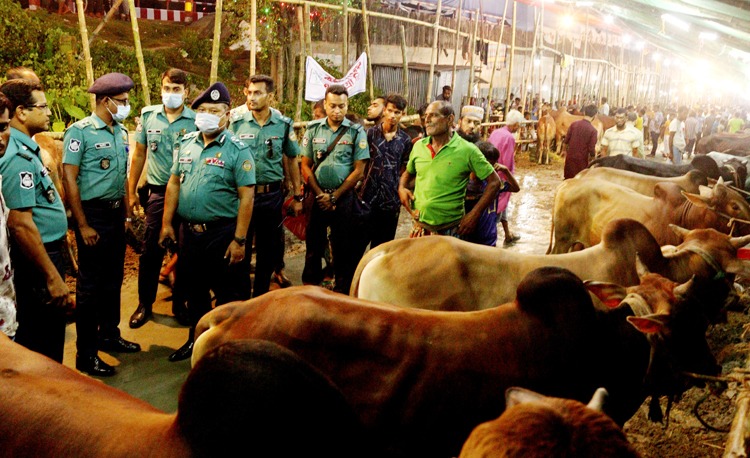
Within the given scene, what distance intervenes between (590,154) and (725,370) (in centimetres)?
639

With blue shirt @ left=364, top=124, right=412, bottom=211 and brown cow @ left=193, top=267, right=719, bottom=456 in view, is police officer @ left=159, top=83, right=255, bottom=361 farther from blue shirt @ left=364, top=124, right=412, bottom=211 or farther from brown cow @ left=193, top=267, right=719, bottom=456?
brown cow @ left=193, top=267, right=719, bottom=456

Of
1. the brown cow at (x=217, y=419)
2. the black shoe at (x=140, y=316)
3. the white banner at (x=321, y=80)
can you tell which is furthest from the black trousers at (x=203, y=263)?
the white banner at (x=321, y=80)

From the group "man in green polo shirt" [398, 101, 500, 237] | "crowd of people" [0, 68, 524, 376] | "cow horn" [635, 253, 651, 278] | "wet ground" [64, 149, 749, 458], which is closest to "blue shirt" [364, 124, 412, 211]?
"crowd of people" [0, 68, 524, 376]

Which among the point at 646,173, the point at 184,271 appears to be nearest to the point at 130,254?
the point at 184,271

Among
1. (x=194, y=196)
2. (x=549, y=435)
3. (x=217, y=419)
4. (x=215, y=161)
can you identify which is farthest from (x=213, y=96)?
(x=549, y=435)

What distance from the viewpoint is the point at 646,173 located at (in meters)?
8.43

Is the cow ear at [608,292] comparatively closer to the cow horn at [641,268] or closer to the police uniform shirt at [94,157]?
the cow horn at [641,268]

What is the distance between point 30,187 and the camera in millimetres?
3355

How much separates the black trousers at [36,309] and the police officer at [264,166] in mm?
2265

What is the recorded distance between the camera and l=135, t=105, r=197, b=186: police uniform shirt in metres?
5.54

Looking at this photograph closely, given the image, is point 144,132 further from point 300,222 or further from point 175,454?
point 175,454

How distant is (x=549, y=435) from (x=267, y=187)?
5.13m

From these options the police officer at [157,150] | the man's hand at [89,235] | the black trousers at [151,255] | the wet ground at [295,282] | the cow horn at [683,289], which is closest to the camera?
the cow horn at [683,289]

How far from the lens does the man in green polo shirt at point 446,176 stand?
196 inches
